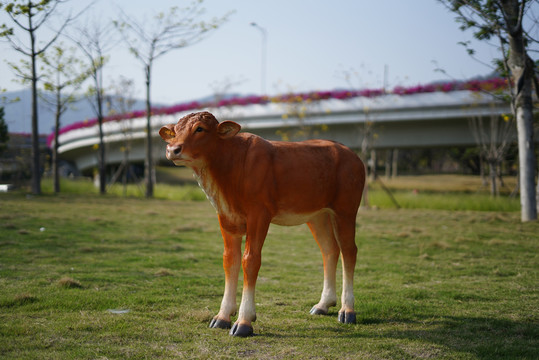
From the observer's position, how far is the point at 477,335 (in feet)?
16.1

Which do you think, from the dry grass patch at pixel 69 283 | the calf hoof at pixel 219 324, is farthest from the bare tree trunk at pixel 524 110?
the dry grass patch at pixel 69 283

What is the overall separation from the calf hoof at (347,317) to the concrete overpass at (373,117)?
53.3 ft

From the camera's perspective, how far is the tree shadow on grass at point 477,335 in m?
4.44

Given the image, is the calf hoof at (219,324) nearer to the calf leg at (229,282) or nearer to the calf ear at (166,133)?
the calf leg at (229,282)

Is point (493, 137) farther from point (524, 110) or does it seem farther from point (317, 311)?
point (317, 311)

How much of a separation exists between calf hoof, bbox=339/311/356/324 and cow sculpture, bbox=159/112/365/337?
1 centimetres

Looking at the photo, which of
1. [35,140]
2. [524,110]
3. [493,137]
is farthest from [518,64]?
[35,140]

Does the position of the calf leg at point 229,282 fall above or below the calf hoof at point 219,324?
above

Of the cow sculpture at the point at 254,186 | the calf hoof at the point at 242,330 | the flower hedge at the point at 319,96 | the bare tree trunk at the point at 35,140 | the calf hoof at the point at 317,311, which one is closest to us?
the calf hoof at the point at 242,330

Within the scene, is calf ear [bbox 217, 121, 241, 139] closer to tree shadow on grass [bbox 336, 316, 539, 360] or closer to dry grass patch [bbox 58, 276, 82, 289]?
tree shadow on grass [bbox 336, 316, 539, 360]

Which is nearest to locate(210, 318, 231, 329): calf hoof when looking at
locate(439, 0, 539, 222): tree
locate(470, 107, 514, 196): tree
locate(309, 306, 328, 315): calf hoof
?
locate(309, 306, 328, 315): calf hoof

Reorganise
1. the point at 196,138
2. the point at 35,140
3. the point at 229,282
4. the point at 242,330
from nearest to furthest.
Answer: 1. the point at 242,330
2. the point at 196,138
3. the point at 229,282
4. the point at 35,140

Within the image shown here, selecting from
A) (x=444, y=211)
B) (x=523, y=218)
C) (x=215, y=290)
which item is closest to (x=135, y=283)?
(x=215, y=290)

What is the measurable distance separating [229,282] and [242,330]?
0.62 meters
